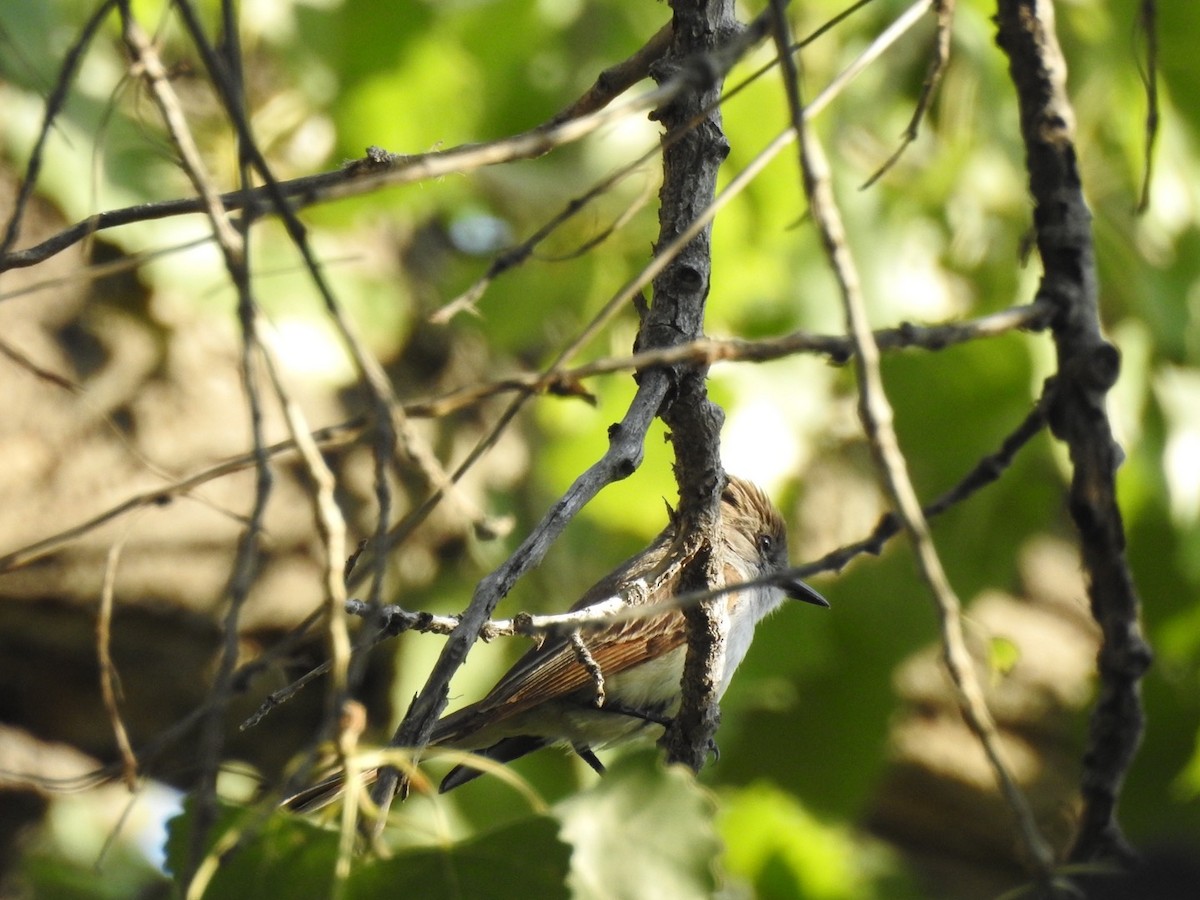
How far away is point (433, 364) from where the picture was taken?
7070mm

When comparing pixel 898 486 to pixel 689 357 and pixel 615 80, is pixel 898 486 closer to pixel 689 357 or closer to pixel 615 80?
pixel 689 357

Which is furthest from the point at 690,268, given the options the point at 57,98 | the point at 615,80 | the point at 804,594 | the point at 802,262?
the point at 804,594

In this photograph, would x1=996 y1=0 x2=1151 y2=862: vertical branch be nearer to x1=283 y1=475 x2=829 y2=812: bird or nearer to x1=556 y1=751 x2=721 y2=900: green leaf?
x1=556 y1=751 x2=721 y2=900: green leaf

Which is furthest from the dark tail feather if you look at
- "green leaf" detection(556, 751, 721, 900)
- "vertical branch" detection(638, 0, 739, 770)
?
"green leaf" detection(556, 751, 721, 900)

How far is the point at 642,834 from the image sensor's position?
1.71 metres

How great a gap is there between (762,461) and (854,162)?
1166mm

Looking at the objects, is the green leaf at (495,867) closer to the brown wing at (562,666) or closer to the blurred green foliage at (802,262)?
the blurred green foliage at (802,262)

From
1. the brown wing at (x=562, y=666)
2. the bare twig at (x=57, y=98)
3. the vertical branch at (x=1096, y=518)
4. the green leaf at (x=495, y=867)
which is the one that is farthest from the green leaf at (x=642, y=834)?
the brown wing at (x=562, y=666)

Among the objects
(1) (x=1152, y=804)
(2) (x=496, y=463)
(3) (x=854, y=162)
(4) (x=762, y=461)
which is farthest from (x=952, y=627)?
(1) (x=1152, y=804)

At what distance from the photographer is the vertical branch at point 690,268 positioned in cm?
205

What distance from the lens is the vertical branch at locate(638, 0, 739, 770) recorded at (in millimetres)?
2047

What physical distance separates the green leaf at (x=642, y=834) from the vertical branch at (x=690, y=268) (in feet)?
1.94

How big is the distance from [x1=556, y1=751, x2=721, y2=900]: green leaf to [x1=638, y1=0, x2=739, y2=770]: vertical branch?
0.59 m

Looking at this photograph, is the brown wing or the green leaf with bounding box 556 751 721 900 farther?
the brown wing
